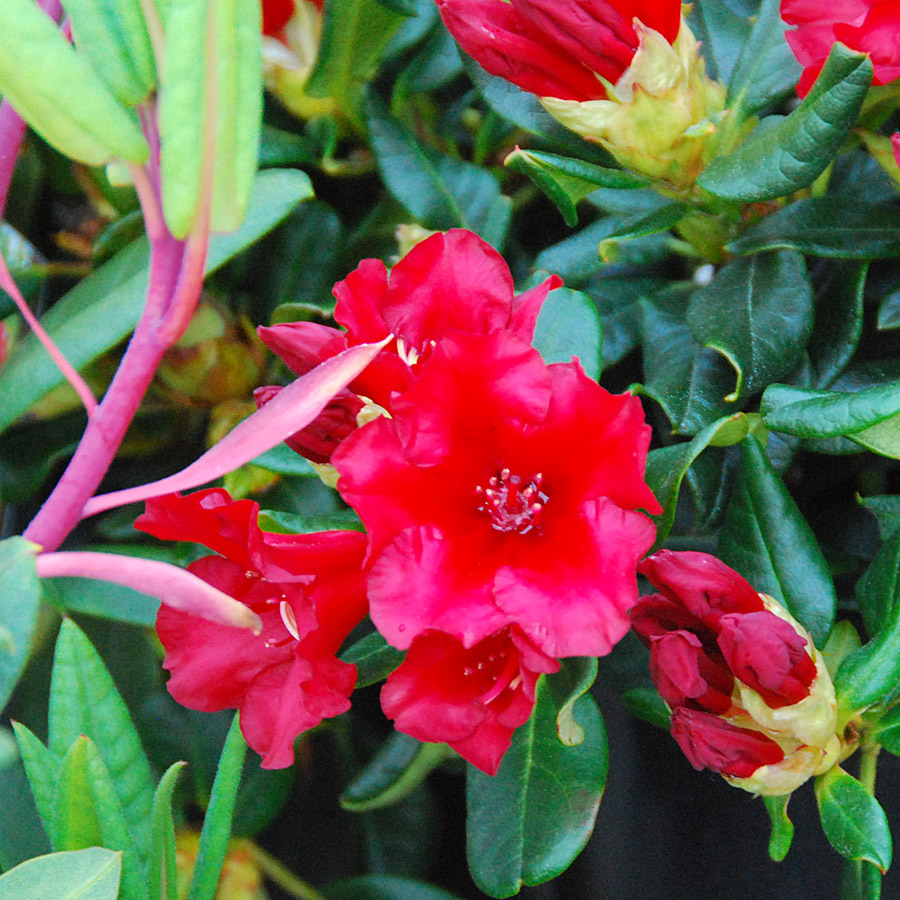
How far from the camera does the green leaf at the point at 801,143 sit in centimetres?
58

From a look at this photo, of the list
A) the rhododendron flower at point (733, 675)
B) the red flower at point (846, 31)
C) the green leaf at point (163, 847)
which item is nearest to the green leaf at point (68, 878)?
the green leaf at point (163, 847)

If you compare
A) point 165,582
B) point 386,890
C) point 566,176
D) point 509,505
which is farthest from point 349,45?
point 386,890

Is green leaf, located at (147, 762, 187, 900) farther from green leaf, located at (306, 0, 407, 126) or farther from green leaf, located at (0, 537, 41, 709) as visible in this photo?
green leaf, located at (306, 0, 407, 126)

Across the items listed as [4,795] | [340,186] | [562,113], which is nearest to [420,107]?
[340,186]

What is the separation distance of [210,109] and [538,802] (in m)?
0.49

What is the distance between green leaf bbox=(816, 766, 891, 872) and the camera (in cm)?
56

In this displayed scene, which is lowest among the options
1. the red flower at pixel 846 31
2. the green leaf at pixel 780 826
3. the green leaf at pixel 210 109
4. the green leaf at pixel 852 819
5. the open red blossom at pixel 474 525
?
the green leaf at pixel 780 826

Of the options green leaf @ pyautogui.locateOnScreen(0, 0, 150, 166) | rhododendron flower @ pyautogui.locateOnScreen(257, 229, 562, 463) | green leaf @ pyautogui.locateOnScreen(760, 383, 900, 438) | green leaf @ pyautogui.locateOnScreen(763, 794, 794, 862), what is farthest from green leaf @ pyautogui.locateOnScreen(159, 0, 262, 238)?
green leaf @ pyautogui.locateOnScreen(763, 794, 794, 862)

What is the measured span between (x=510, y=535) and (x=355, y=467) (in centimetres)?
11

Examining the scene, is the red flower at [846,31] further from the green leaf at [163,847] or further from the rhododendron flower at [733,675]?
the green leaf at [163,847]

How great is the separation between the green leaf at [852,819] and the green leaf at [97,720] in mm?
431

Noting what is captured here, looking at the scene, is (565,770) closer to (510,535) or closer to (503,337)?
(510,535)

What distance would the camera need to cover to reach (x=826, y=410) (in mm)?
552

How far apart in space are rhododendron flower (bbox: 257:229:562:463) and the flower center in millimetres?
75
